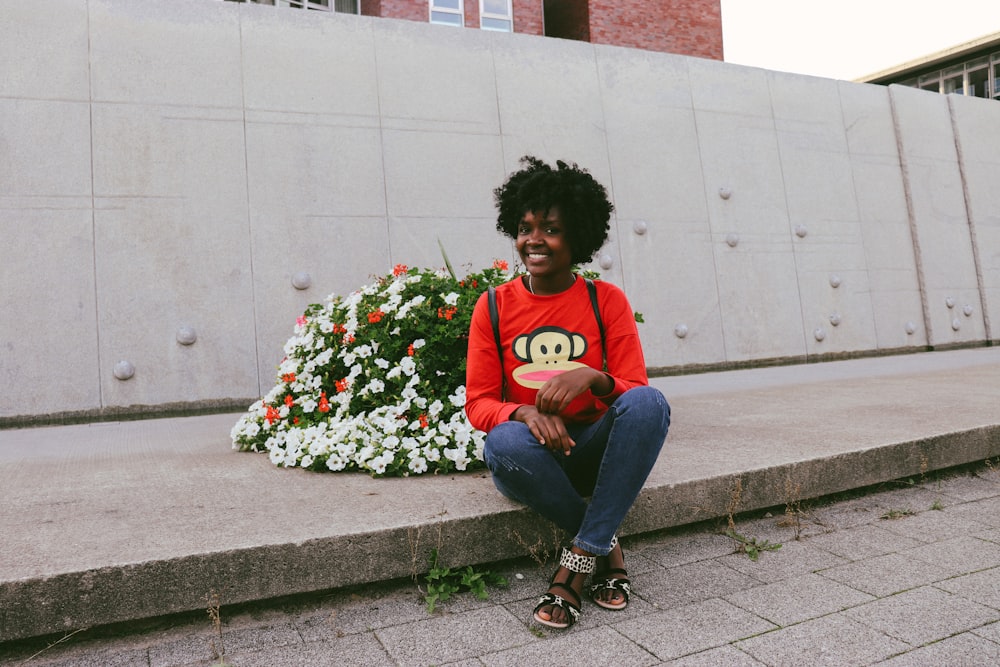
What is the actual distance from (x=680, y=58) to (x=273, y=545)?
28.2 feet

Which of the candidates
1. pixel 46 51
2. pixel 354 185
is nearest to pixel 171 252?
pixel 354 185

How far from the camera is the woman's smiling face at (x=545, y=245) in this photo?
255 cm

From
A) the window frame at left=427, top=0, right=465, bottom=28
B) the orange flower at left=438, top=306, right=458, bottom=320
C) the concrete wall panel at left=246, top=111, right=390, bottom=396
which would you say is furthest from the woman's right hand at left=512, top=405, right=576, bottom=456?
the window frame at left=427, top=0, right=465, bottom=28

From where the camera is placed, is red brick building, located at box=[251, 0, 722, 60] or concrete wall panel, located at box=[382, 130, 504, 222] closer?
concrete wall panel, located at box=[382, 130, 504, 222]

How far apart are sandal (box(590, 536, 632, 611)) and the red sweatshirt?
514 millimetres

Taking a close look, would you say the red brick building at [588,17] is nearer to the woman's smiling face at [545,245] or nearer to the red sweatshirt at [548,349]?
the woman's smiling face at [545,245]

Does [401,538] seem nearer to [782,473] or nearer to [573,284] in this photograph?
[573,284]

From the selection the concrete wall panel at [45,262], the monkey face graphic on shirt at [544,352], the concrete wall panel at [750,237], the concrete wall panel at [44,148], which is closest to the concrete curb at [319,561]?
the monkey face graphic on shirt at [544,352]

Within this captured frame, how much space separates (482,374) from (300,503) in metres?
0.92

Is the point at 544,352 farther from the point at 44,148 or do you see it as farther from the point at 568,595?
the point at 44,148

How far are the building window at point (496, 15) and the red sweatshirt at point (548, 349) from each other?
11.2 meters

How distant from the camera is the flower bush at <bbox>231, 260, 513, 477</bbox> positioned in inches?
135

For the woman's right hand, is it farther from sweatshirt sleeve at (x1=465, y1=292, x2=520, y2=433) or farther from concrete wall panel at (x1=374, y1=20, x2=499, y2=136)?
concrete wall panel at (x1=374, y1=20, x2=499, y2=136)

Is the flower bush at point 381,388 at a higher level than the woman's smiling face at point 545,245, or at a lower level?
lower
